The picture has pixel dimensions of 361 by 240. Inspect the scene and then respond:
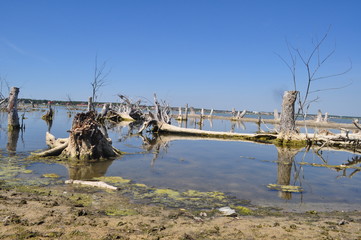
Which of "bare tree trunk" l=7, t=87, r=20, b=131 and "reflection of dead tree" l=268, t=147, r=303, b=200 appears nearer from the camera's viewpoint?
"reflection of dead tree" l=268, t=147, r=303, b=200

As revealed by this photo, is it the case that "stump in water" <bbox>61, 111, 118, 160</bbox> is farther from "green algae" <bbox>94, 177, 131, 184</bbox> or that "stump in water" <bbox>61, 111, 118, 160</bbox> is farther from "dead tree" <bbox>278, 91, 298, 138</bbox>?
"dead tree" <bbox>278, 91, 298, 138</bbox>

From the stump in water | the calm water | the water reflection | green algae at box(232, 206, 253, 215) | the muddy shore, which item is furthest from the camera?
the stump in water

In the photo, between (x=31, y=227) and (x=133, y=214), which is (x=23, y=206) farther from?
(x=133, y=214)

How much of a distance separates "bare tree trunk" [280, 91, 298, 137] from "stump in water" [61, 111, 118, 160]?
10.5 metres

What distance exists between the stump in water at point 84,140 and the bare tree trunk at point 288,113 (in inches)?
413

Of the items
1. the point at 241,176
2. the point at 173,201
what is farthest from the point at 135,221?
the point at 241,176

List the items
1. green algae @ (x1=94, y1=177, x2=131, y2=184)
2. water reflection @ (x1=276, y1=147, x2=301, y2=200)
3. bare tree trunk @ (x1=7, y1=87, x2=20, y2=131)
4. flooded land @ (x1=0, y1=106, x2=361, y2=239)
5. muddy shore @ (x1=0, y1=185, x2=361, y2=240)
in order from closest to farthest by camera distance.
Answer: muddy shore @ (x1=0, y1=185, x2=361, y2=240), flooded land @ (x1=0, y1=106, x2=361, y2=239), water reflection @ (x1=276, y1=147, x2=301, y2=200), green algae @ (x1=94, y1=177, x2=131, y2=184), bare tree trunk @ (x1=7, y1=87, x2=20, y2=131)

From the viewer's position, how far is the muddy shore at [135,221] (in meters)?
2.98

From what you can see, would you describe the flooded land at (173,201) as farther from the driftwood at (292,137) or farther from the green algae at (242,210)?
the driftwood at (292,137)

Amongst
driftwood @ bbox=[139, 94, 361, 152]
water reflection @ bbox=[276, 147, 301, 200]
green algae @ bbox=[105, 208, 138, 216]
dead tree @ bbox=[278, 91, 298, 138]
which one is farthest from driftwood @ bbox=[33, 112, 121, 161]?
dead tree @ bbox=[278, 91, 298, 138]

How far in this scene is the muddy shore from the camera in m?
2.98

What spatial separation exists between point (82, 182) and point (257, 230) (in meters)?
3.43

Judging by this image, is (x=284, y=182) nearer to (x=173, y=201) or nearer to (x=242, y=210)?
(x=242, y=210)

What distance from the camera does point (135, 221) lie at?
339 centimetres
